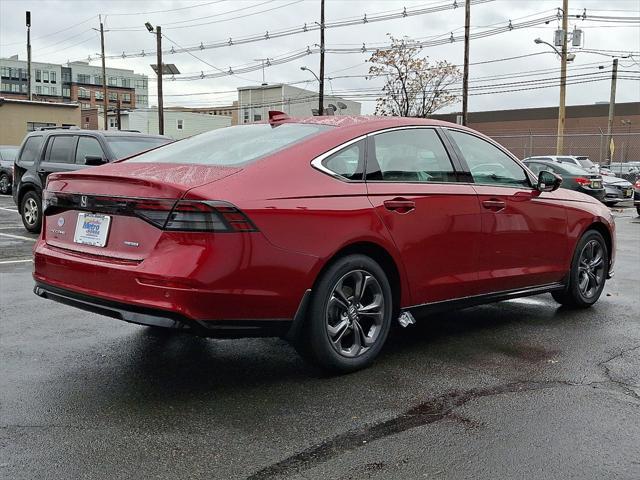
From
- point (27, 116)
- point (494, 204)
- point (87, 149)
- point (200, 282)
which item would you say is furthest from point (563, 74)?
point (27, 116)

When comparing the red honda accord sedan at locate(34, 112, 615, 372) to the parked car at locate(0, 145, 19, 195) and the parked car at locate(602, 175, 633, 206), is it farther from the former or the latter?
the parked car at locate(0, 145, 19, 195)

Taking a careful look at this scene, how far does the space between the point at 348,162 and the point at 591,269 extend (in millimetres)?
3214

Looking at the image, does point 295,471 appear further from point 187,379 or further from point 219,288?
point 187,379

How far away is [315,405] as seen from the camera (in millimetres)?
3635

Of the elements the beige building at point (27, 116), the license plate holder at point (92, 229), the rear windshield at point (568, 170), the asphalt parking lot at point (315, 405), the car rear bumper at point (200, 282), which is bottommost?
the asphalt parking lot at point (315, 405)

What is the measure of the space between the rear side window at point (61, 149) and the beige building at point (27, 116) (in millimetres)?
29862

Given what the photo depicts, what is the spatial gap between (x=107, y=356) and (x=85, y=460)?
1.61m

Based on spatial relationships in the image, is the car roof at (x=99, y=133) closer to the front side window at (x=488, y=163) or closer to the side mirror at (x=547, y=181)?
the front side window at (x=488, y=163)

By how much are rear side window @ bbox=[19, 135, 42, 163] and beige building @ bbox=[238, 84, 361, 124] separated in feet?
181

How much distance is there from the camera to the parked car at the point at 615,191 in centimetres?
1986

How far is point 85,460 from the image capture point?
9.66 feet

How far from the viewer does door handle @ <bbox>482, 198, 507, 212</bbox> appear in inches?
193

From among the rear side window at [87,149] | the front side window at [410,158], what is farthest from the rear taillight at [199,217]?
the rear side window at [87,149]

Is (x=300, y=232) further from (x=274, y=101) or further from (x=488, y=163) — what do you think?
(x=274, y=101)
